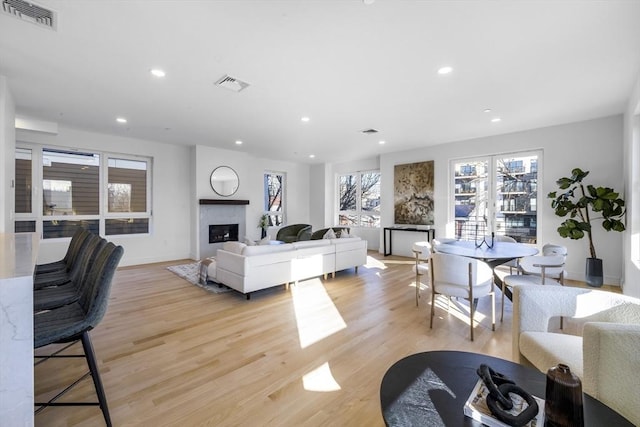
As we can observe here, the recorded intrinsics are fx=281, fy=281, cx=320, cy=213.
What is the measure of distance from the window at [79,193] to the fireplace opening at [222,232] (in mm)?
1386

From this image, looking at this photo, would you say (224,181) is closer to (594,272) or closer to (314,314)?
(314,314)

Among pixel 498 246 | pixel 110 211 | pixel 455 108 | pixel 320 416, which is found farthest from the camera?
pixel 110 211

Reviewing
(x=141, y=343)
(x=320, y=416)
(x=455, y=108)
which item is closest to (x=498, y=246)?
(x=455, y=108)

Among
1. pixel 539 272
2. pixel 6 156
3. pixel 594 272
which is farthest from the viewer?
pixel 594 272

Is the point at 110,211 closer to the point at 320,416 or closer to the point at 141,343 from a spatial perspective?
the point at 141,343

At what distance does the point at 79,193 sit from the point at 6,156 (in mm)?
2405

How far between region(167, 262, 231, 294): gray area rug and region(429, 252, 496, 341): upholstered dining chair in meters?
2.94

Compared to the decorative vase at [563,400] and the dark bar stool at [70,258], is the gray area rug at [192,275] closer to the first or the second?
the dark bar stool at [70,258]

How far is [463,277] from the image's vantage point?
2752mm

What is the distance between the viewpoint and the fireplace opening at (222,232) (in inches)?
267

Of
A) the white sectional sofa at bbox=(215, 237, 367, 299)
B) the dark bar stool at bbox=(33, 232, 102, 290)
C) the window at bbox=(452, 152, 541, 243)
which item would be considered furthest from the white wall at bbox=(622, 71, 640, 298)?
the dark bar stool at bbox=(33, 232, 102, 290)

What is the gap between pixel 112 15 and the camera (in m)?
2.12

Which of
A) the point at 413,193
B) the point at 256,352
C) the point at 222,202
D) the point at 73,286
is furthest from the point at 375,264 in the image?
the point at 73,286

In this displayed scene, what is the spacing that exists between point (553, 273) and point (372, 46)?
3106 mm
